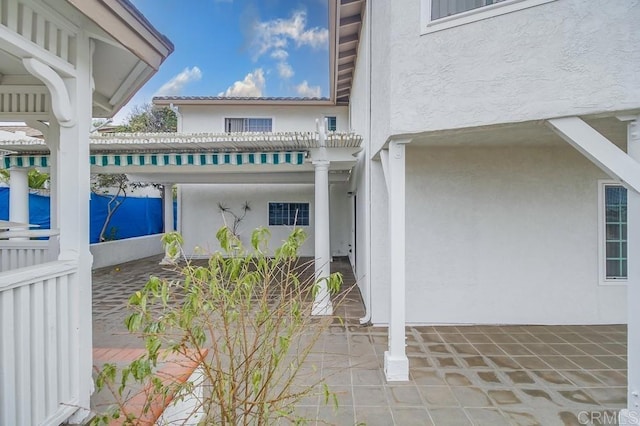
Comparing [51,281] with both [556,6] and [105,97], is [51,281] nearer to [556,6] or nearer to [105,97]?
[105,97]

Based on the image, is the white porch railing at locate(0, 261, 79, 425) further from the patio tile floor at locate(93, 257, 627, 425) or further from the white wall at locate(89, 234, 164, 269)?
the white wall at locate(89, 234, 164, 269)

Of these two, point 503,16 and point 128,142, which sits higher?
point 503,16

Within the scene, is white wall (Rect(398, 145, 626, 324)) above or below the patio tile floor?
above

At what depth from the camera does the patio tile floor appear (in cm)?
530

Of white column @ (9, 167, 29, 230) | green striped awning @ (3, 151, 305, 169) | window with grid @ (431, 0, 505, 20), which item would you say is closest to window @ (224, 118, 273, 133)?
green striped awning @ (3, 151, 305, 169)

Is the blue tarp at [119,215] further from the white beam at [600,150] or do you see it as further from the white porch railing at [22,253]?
the white beam at [600,150]

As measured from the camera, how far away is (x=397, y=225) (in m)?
→ 6.68

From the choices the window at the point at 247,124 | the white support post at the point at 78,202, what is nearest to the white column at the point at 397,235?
the white support post at the point at 78,202

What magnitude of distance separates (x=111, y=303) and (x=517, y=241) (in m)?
13.5

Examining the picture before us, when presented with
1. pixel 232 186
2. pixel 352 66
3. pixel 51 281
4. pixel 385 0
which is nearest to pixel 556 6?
pixel 385 0

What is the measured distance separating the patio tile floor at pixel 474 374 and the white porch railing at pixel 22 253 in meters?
2.44

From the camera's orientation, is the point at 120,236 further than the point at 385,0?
Yes

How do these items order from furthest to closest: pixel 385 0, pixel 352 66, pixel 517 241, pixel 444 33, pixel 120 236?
1. pixel 120 236
2. pixel 352 66
3. pixel 517 241
4. pixel 385 0
5. pixel 444 33

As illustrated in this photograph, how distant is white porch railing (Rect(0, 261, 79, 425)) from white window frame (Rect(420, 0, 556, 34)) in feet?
24.7
